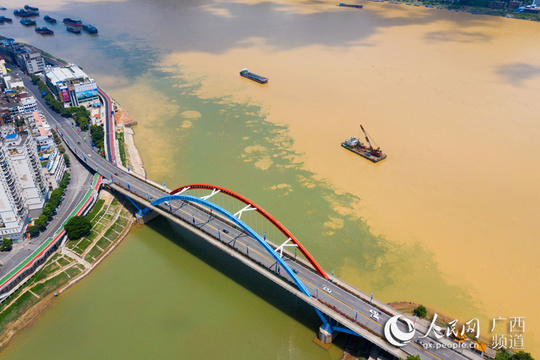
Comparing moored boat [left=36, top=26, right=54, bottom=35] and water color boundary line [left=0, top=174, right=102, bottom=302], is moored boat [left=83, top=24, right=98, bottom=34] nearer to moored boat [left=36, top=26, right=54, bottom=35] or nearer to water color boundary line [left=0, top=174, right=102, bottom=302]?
moored boat [left=36, top=26, right=54, bottom=35]

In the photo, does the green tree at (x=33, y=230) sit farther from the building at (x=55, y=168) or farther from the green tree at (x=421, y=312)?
the green tree at (x=421, y=312)

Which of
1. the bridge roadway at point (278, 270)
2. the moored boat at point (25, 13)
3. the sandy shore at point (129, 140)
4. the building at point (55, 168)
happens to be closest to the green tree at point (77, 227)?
the bridge roadway at point (278, 270)

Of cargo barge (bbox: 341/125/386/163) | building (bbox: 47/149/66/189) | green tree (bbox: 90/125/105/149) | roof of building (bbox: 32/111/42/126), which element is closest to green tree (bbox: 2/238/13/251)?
building (bbox: 47/149/66/189)

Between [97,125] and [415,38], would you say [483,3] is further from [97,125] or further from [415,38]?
[97,125]

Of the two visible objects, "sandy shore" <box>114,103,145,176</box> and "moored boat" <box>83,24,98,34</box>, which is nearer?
"sandy shore" <box>114,103,145,176</box>

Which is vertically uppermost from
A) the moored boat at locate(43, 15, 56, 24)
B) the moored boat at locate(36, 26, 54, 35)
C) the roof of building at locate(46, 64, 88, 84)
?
the roof of building at locate(46, 64, 88, 84)

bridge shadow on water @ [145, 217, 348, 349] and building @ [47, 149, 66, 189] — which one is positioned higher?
building @ [47, 149, 66, 189]

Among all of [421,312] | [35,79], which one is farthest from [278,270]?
[35,79]

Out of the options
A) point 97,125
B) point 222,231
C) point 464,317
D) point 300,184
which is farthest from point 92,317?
point 97,125
